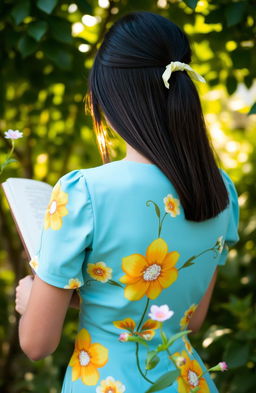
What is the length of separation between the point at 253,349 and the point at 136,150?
126cm

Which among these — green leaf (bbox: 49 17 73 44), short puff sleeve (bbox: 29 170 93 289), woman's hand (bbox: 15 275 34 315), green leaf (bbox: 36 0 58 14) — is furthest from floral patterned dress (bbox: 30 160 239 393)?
green leaf (bbox: 49 17 73 44)

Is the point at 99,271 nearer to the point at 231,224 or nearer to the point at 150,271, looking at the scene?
the point at 150,271

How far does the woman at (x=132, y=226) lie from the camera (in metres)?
1.06

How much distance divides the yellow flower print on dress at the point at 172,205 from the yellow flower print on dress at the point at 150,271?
56 millimetres

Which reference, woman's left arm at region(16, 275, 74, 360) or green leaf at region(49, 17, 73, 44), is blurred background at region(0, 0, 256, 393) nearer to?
green leaf at region(49, 17, 73, 44)

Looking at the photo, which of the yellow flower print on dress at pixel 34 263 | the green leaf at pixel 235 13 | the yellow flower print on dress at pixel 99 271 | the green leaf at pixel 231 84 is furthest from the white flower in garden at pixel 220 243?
the green leaf at pixel 231 84

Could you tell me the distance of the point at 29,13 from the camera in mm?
1788

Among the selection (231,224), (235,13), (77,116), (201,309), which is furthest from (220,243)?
(77,116)

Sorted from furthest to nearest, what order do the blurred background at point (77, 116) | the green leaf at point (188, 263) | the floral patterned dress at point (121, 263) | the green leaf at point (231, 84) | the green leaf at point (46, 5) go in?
the green leaf at point (231, 84)
the blurred background at point (77, 116)
the green leaf at point (46, 5)
the green leaf at point (188, 263)
the floral patterned dress at point (121, 263)

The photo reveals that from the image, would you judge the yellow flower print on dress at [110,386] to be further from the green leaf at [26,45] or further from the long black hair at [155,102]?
the green leaf at [26,45]

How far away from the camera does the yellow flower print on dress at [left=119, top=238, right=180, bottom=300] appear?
1.09 meters

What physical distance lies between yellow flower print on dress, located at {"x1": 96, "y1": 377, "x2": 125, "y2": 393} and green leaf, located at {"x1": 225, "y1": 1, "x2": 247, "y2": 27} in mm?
1107

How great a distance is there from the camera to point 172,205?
3.69 feet

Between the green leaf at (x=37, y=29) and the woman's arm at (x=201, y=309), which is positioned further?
the green leaf at (x=37, y=29)
